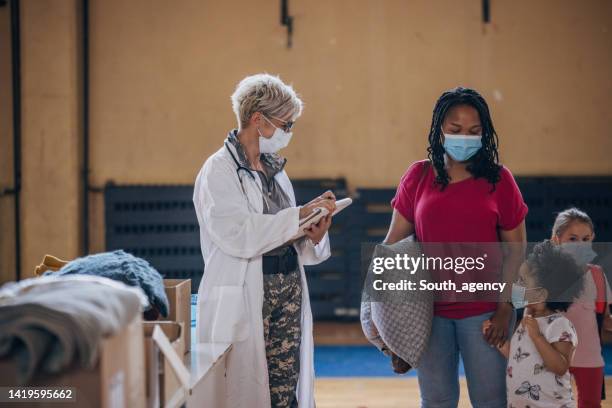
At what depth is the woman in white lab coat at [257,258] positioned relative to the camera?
2.41 meters

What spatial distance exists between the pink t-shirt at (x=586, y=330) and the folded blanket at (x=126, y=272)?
5.20 ft

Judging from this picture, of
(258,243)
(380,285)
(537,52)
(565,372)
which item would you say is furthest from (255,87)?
(537,52)

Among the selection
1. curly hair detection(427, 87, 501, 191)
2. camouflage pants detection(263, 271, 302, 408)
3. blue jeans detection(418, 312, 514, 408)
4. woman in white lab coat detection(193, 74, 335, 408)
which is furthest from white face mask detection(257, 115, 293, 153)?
blue jeans detection(418, 312, 514, 408)

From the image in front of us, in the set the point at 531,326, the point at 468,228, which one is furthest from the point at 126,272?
the point at 531,326

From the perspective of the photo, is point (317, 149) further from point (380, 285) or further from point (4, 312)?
point (4, 312)

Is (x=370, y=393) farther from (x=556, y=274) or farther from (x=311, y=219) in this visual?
(x=311, y=219)

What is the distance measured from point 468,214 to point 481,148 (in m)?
0.20

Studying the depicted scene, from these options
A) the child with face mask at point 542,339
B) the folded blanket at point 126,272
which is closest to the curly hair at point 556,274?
the child with face mask at point 542,339

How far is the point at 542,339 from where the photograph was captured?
2.54 meters

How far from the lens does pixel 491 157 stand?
7.28ft

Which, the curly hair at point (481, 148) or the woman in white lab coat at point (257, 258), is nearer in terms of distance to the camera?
the curly hair at point (481, 148)

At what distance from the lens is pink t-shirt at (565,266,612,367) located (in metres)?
2.84

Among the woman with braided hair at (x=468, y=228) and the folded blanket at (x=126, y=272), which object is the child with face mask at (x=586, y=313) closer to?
the woman with braided hair at (x=468, y=228)

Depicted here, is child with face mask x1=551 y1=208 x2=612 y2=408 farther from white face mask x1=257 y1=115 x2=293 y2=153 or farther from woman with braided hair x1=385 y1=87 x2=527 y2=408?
white face mask x1=257 y1=115 x2=293 y2=153
